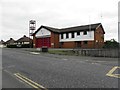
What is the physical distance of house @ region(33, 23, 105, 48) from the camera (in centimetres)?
4412

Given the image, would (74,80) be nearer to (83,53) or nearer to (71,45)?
(83,53)

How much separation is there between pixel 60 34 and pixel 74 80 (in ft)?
140

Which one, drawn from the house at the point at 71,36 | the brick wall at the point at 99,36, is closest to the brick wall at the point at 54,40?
the house at the point at 71,36

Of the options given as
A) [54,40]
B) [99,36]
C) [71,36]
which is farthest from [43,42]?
[99,36]

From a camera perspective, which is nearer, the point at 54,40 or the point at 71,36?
the point at 71,36

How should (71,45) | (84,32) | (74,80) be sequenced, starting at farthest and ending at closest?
(71,45) < (84,32) < (74,80)

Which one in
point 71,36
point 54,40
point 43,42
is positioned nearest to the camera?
point 71,36

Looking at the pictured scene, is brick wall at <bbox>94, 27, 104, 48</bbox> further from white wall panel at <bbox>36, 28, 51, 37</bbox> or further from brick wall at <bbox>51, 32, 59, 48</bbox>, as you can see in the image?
white wall panel at <bbox>36, 28, 51, 37</bbox>

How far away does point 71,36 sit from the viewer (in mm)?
48219

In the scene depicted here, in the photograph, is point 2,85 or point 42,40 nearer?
point 2,85

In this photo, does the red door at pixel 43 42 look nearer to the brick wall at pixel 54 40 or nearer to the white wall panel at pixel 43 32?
the white wall panel at pixel 43 32

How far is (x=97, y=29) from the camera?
148ft

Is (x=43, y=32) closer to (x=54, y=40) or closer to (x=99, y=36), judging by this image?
(x=54, y=40)

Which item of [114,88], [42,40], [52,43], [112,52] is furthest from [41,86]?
[42,40]
